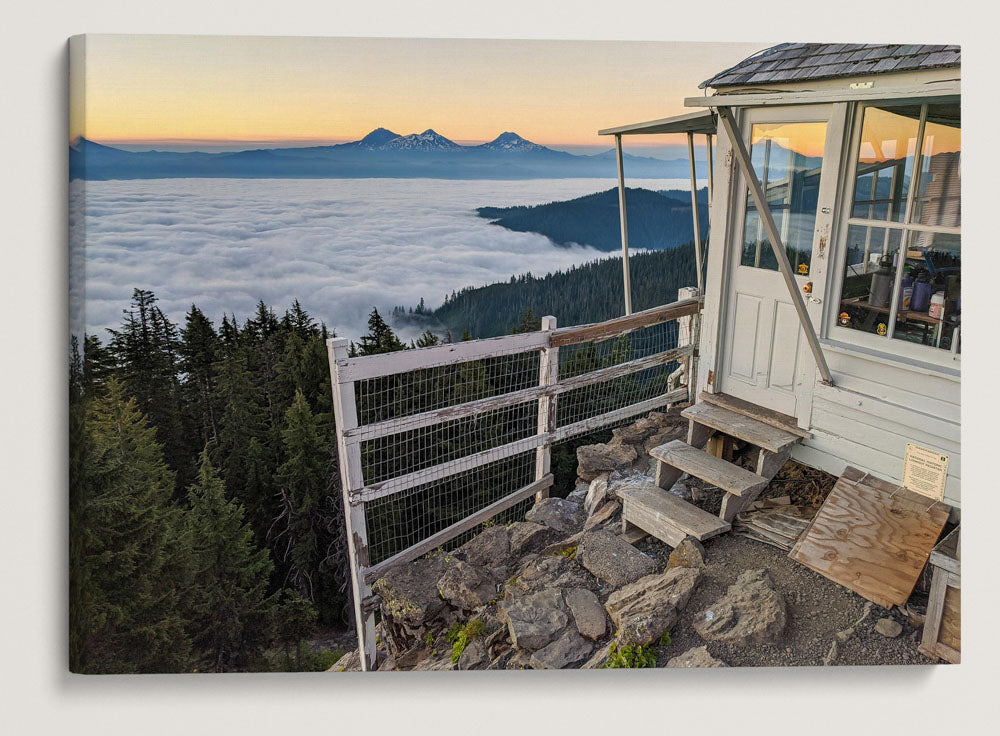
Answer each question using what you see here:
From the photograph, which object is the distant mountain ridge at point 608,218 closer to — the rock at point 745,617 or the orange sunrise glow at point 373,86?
the orange sunrise glow at point 373,86

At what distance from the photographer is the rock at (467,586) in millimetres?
2709

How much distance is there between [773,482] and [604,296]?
3.81 ft

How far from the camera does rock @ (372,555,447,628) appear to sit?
2.76m

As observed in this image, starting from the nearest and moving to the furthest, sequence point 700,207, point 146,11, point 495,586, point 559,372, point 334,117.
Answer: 1. point 146,11
2. point 334,117
3. point 495,586
4. point 700,207
5. point 559,372

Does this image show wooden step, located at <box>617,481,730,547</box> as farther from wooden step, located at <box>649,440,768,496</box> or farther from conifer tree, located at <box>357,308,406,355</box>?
conifer tree, located at <box>357,308,406,355</box>

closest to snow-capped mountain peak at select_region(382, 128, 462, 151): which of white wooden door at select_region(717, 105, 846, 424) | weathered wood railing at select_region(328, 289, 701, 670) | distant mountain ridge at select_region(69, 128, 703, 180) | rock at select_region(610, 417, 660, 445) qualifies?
distant mountain ridge at select_region(69, 128, 703, 180)

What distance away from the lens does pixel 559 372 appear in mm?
3203

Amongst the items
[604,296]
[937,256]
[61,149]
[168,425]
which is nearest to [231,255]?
[61,149]

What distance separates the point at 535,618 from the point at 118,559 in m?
1.60

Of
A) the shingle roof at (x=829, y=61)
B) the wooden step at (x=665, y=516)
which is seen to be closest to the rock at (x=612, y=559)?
the wooden step at (x=665, y=516)

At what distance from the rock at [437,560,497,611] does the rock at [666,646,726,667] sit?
0.77 meters

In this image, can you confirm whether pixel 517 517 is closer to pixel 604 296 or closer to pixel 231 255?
pixel 604 296

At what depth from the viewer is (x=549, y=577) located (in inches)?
106

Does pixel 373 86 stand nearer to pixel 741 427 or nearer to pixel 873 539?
pixel 741 427
